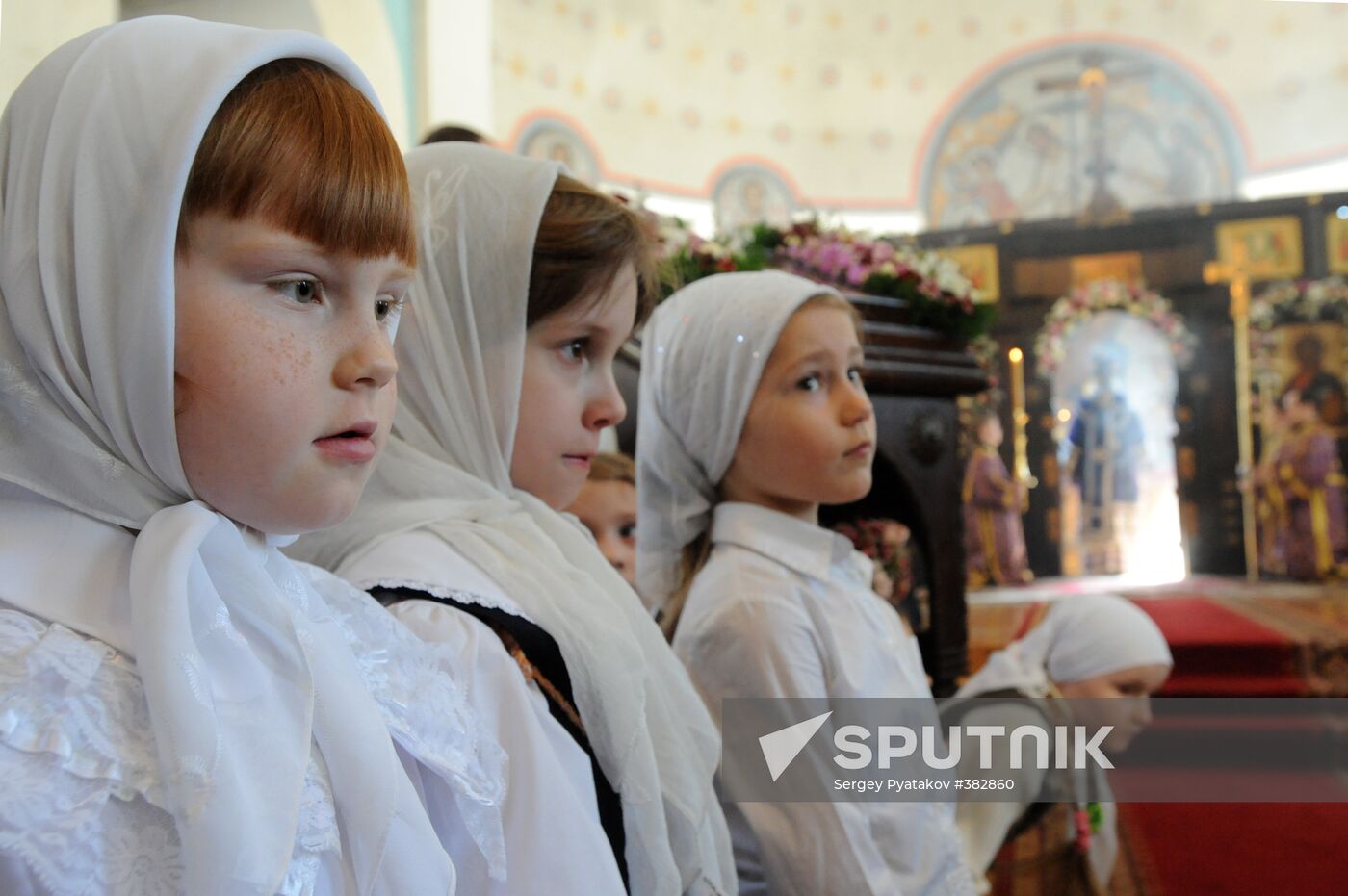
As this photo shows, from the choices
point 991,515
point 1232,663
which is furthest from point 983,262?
point 1232,663

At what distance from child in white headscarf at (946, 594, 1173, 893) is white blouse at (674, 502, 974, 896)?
0.25m

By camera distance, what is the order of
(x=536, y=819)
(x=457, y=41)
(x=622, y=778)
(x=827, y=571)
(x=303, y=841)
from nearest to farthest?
1. (x=303, y=841)
2. (x=536, y=819)
3. (x=622, y=778)
4. (x=827, y=571)
5. (x=457, y=41)

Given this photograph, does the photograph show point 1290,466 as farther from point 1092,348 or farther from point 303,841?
point 303,841

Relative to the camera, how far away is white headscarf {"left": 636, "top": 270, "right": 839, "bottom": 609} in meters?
1.68

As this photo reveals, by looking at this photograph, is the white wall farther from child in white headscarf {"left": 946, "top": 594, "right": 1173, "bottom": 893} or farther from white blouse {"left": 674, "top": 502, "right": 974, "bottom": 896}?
child in white headscarf {"left": 946, "top": 594, "right": 1173, "bottom": 893}

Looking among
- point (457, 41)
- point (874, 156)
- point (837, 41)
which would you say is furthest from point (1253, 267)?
point (457, 41)

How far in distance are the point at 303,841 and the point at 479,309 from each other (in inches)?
25.0

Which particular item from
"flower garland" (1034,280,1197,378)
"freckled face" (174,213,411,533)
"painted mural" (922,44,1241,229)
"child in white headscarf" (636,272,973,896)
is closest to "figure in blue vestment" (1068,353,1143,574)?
"flower garland" (1034,280,1197,378)

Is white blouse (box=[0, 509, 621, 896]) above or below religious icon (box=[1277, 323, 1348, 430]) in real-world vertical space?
below

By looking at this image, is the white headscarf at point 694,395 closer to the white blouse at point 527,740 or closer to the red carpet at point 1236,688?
the white blouse at point 527,740

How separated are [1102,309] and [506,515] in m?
8.61

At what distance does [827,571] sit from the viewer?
5.38 feet

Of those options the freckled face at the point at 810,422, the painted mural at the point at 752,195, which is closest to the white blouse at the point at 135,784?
the freckled face at the point at 810,422

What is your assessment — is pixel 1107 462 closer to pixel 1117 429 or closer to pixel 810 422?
pixel 1117 429
